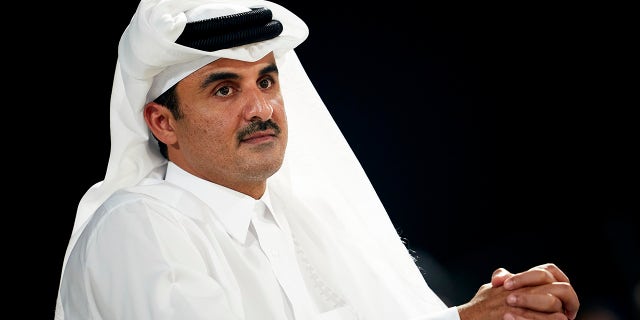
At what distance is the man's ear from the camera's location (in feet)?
7.13

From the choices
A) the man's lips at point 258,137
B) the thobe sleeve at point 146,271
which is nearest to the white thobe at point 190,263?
the thobe sleeve at point 146,271

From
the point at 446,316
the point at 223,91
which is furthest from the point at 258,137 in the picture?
the point at 446,316

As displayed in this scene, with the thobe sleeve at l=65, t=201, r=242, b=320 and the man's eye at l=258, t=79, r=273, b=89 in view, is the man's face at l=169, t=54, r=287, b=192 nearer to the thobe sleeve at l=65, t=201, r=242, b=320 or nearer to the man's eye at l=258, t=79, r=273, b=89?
the man's eye at l=258, t=79, r=273, b=89

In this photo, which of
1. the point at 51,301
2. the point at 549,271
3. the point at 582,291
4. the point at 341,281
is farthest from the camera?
the point at 582,291

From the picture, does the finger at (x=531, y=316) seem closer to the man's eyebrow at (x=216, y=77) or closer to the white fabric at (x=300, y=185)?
the white fabric at (x=300, y=185)

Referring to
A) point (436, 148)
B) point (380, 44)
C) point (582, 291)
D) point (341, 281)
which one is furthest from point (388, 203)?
point (341, 281)

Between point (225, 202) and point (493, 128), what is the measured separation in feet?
5.07

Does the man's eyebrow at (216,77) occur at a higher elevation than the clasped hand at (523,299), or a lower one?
higher

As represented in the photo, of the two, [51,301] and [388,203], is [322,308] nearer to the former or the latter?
[51,301]

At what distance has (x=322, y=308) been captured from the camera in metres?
2.16

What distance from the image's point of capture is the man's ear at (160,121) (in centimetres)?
217

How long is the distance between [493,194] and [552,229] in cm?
26

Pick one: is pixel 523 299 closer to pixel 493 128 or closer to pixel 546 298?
pixel 546 298

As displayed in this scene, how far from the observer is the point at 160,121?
219 centimetres
